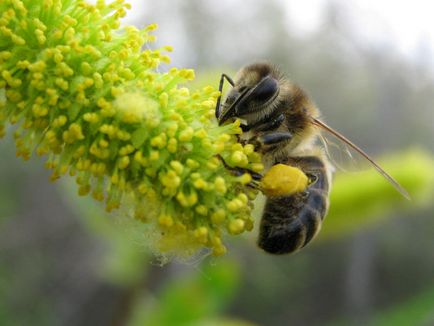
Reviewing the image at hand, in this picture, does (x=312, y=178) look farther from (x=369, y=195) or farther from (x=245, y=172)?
(x=369, y=195)

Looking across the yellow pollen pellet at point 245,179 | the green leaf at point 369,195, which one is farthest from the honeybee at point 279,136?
the green leaf at point 369,195

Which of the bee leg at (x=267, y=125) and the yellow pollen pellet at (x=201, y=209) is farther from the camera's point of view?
the bee leg at (x=267, y=125)

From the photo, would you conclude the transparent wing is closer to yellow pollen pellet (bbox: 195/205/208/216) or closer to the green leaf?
yellow pollen pellet (bbox: 195/205/208/216)

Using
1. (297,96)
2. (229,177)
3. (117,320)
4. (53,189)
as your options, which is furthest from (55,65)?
(53,189)

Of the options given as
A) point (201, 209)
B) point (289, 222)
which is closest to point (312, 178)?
point (289, 222)

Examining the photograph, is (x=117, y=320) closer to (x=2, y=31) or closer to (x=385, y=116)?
(x=2, y=31)

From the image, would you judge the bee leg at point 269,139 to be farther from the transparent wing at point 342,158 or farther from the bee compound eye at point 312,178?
the transparent wing at point 342,158

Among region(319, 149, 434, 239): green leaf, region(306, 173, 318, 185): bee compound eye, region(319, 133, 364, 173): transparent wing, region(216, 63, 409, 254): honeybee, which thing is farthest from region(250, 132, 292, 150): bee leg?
region(319, 149, 434, 239): green leaf
